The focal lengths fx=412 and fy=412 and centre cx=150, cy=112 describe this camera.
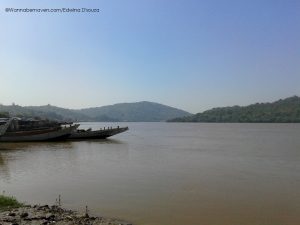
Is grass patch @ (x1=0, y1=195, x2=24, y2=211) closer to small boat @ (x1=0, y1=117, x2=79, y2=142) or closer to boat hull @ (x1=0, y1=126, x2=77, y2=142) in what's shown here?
small boat @ (x1=0, y1=117, x2=79, y2=142)

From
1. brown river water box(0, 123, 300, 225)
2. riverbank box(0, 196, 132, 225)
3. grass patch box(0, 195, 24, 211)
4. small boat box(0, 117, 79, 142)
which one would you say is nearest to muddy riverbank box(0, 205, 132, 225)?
riverbank box(0, 196, 132, 225)

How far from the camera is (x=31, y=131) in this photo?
56.9 meters

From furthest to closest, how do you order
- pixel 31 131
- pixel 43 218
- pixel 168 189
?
pixel 31 131
pixel 168 189
pixel 43 218

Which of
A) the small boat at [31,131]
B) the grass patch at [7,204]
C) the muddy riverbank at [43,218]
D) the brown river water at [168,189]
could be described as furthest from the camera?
the small boat at [31,131]

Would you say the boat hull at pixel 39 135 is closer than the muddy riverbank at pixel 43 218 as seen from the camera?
No

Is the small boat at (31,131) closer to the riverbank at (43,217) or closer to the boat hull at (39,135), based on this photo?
the boat hull at (39,135)

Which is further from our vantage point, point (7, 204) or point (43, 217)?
point (7, 204)

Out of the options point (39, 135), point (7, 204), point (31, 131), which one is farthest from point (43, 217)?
point (39, 135)

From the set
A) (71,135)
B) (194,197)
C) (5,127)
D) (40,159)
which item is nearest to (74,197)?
(194,197)

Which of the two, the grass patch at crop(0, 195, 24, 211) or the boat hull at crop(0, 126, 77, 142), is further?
the boat hull at crop(0, 126, 77, 142)

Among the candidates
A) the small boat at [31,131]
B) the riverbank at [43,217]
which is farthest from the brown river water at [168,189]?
the small boat at [31,131]

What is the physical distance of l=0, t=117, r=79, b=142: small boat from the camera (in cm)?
5544

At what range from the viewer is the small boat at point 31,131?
5544 cm

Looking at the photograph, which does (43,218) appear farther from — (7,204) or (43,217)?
(7,204)
